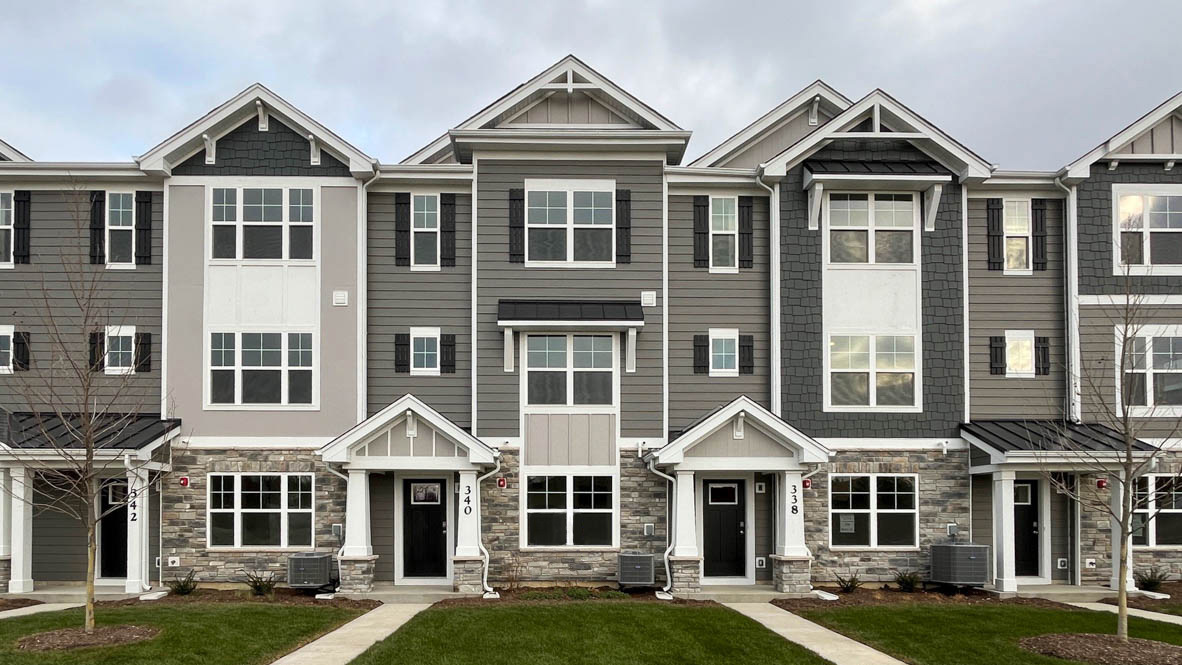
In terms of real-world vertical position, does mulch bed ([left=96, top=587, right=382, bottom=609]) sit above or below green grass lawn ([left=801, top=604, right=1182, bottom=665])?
below

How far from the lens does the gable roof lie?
16.8 m

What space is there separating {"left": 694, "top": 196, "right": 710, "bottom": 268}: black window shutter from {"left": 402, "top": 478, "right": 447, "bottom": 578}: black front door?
6639 millimetres

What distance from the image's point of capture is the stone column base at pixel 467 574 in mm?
16000

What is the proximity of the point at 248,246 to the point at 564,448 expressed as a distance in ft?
23.2

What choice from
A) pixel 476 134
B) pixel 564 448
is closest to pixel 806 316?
pixel 564 448

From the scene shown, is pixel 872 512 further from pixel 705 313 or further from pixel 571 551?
pixel 571 551

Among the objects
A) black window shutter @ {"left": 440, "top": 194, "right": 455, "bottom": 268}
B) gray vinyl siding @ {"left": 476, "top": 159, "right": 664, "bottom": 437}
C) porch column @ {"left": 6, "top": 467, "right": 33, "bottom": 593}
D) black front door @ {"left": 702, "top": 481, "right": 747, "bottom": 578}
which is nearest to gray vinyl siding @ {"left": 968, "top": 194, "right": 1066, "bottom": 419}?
black front door @ {"left": 702, "top": 481, "right": 747, "bottom": 578}

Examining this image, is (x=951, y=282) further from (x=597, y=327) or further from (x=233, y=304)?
(x=233, y=304)

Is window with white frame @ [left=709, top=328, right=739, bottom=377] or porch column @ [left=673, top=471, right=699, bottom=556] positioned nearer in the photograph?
porch column @ [left=673, top=471, right=699, bottom=556]

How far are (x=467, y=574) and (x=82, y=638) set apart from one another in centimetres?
618

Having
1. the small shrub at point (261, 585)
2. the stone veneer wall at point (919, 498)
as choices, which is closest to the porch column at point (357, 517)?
the small shrub at point (261, 585)

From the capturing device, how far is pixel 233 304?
1719 cm

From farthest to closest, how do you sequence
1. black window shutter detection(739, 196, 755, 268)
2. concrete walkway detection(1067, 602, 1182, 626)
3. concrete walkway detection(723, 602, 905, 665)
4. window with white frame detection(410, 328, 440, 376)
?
1. black window shutter detection(739, 196, 755, 268)
2. window with white frame detection(410, 328, 440, 376)
3. concrete walkway detection(1067, 602, 1182, 626)
4. concrete walkway detection(723, 602, 905, 665)

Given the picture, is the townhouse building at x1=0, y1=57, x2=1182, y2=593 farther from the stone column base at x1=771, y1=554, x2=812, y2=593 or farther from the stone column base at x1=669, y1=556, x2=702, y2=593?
the stone column base at x1=669, y1=556, x2=702, y2=593
